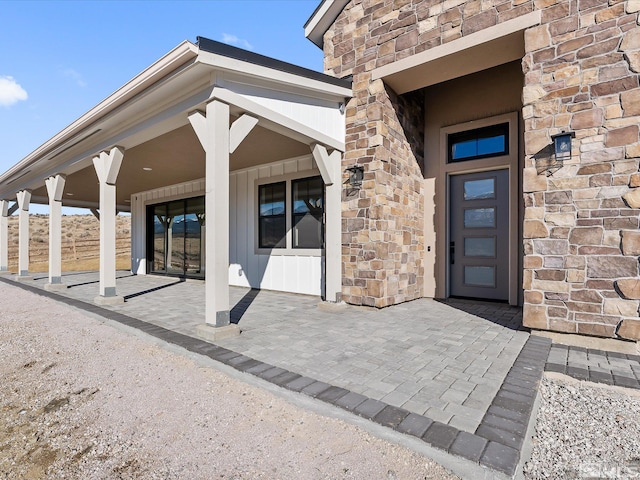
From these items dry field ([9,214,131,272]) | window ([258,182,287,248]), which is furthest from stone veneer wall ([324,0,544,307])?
dry field ([9,214,131,272])

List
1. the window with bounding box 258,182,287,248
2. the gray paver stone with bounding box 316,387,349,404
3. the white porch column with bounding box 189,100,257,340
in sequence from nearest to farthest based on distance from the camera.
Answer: the gray paver stone with bounding box 316,387,349,404 → the white porch column with bounding box 189,100,257,340 → the window with bounding box 258,182,287,248

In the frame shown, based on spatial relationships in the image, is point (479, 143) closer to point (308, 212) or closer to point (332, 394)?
point (308, 212)

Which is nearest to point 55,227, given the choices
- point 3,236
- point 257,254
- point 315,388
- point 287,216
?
point 257,254

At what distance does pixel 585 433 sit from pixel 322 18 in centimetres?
622

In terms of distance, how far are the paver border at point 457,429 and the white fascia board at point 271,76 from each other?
2.84 metres

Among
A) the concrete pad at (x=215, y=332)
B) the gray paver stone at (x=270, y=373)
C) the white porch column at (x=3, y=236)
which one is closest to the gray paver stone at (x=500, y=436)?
the gray paver stone at (x=270, y=373)

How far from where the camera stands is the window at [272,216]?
6.98 metres

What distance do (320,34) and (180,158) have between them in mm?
3531

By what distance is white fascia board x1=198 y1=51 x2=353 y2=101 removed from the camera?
333cm

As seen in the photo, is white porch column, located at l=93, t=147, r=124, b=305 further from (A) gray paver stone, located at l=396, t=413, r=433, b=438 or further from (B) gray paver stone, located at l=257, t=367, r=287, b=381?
(A) gray paver stone, located at l=396, t=413, r=433, b=438

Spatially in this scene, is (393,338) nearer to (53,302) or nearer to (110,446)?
(110,446)

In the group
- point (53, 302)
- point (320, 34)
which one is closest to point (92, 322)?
point (53, 302)

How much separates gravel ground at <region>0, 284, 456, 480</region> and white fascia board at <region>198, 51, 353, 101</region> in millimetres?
2921

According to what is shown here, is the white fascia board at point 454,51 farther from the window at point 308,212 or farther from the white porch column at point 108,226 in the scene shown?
the white porch column at point 108,226
